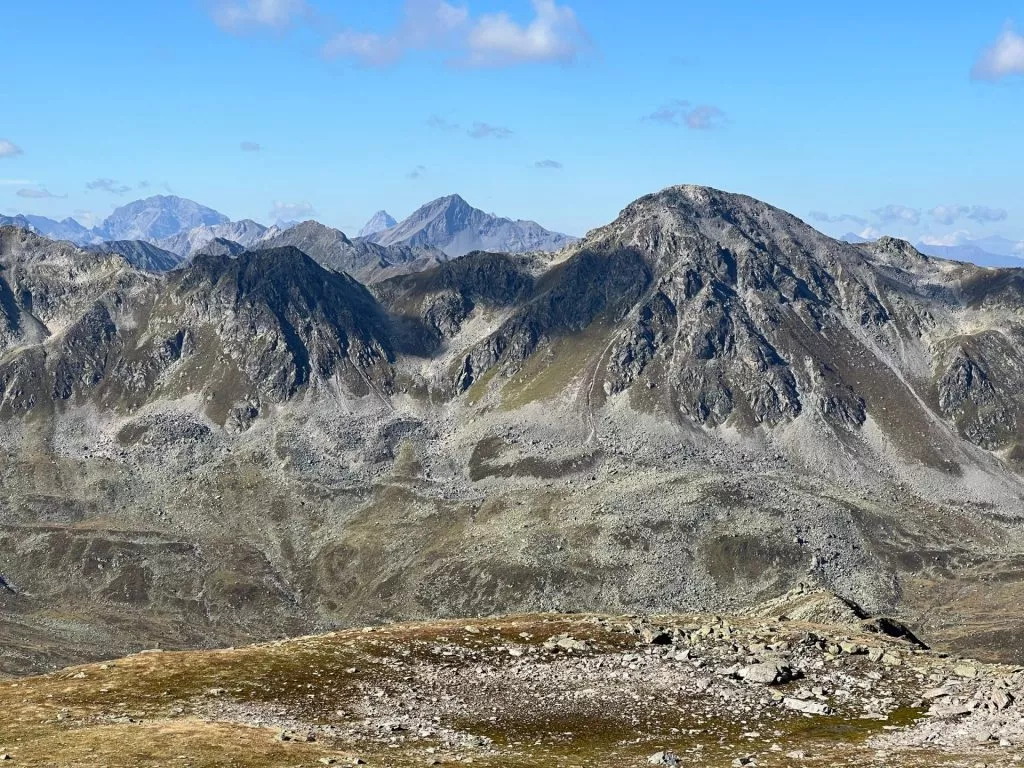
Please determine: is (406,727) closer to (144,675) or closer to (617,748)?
(617,748)

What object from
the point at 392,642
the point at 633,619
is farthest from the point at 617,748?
the point at 633,619

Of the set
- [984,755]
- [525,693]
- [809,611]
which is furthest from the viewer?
[809,611]

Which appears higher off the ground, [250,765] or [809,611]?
[250,765]

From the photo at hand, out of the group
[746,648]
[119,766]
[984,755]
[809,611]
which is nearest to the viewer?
[119,766]

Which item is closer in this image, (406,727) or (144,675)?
(406,727)

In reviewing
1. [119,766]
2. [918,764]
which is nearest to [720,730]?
[918,764]

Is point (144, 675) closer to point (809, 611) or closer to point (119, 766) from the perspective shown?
point (119, 766)

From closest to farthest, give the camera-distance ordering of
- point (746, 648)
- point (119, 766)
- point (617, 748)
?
point (119, 766) < point (617, 748) < point (746, 648)
